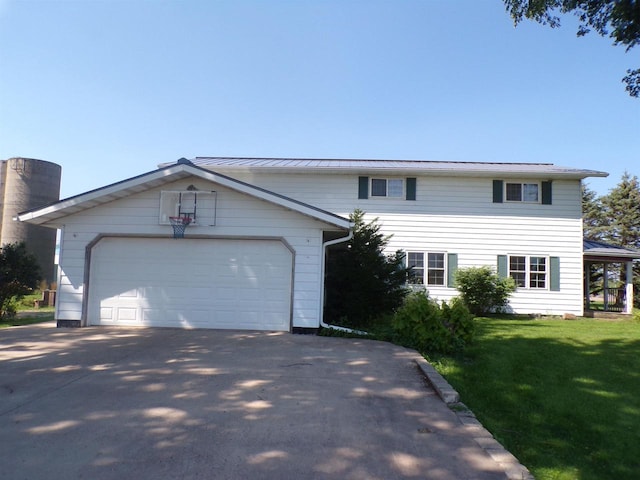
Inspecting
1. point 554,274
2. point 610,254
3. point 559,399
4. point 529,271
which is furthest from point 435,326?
point 610,254

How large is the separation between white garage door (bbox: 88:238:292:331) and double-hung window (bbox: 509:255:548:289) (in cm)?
988

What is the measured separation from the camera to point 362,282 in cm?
1077

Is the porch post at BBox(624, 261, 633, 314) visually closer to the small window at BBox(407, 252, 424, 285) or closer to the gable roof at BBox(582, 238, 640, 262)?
the gable roof at BBox(582, 238, 640, 262)

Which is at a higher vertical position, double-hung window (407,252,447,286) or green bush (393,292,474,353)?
double-hung window (407,252,447,286)

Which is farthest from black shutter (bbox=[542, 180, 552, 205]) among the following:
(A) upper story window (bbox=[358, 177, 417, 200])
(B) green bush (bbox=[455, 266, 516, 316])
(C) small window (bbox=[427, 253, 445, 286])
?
(A) upper story window (bbox=[358, 177, 417, 200])

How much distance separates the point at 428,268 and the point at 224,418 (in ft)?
40.7

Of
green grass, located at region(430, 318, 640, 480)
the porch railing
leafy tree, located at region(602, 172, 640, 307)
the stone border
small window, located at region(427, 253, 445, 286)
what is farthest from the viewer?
leafy tree, located at region(602, 172, 640, 307)

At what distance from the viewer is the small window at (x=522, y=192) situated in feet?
51.0

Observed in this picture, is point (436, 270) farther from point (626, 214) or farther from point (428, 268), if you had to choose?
point (626, 214)

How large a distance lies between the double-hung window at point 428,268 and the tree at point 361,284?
3941 millimetres

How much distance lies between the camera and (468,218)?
15414 millimetres

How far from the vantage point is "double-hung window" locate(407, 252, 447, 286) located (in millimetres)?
15273

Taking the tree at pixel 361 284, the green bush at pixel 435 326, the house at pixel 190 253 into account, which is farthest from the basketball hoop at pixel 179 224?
the green bush at pixel 435 326

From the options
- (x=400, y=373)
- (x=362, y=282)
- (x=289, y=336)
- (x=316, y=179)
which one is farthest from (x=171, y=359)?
(x=316, y=179)
